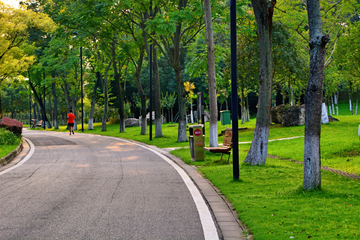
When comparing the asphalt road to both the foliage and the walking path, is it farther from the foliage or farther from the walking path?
the foliage

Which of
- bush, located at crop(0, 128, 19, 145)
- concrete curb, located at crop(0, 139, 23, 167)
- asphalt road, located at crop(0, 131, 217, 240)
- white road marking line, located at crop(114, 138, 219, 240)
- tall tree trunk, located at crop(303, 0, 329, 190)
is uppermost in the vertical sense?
tall tree trunk, located at crop(303, 0, 329, 190)

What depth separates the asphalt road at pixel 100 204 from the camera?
5371mm

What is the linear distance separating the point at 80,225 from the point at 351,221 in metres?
3.96

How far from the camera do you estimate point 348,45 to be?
2570 centimetres

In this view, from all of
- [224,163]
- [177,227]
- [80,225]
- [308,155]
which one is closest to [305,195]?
[308,155]

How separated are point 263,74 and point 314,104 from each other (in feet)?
13.2

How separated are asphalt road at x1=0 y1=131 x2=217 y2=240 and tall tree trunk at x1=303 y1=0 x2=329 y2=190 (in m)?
2.40

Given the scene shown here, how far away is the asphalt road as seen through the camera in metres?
5.37

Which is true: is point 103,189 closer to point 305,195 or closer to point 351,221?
point 305,195

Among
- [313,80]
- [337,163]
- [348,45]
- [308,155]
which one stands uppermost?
[348,45]

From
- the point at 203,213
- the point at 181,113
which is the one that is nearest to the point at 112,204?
the point at 203,213

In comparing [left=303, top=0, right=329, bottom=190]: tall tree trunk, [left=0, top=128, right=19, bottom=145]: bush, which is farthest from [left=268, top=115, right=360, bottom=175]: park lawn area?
[left=0, top=128, right=19, bottom=145]: bush

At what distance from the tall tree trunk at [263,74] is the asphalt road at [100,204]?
263 centimetres

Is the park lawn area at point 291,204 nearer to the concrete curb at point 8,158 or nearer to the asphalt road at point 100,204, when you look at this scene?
the asphalt road at point 100,204
